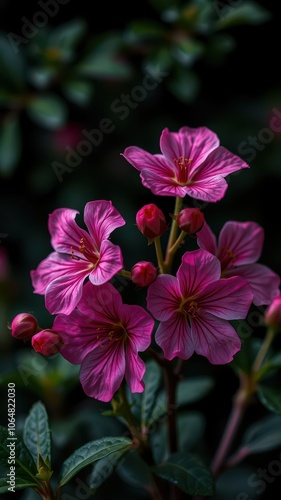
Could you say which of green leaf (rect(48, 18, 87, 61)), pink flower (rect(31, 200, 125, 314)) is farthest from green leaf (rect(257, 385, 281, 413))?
green leaf (rect(48, 18, 87, 61))

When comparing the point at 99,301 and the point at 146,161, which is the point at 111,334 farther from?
the point at 146,161

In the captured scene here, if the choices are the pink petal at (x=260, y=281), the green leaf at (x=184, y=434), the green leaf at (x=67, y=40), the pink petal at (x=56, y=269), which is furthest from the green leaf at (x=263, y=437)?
the green leaf at (x=67, y=40)

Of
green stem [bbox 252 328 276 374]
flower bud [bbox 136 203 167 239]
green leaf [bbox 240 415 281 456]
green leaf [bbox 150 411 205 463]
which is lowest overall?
green leaf [bbox 240 415 281 456]

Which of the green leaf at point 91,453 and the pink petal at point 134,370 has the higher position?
the pink petal at point 134,370

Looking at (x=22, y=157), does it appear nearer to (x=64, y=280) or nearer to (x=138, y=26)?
(x=138, y=26)

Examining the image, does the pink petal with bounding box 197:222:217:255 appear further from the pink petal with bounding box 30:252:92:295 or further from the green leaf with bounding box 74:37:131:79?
the green leaf with bounding box 74:37:131:79

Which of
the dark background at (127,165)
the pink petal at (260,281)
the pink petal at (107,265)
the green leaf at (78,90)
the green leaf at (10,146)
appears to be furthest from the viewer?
the dark background at (127,165)

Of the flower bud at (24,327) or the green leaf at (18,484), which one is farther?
the flower bud at (24,327)

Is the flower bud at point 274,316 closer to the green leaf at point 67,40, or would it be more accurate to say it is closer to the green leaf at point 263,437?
the green leaf at point 263,437
